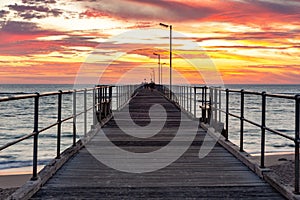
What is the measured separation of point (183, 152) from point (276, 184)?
3.52m

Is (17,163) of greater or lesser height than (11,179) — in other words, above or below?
below

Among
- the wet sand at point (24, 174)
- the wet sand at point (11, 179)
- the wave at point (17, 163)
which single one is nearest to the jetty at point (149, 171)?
the wet sand at point (11, 179)

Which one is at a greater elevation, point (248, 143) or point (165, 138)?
point (165, 138)

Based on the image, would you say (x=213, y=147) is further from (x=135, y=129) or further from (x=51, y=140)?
(x=51, y=140)

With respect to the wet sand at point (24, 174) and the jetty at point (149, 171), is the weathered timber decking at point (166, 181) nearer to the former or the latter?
the jetty at point (149, 171)

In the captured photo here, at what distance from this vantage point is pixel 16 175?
2027 centimetres

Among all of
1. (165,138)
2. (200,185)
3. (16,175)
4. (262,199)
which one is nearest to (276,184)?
(262,199)

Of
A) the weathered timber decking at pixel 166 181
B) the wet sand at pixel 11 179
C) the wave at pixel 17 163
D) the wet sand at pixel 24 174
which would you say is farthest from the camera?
the wave at pixel 17 163

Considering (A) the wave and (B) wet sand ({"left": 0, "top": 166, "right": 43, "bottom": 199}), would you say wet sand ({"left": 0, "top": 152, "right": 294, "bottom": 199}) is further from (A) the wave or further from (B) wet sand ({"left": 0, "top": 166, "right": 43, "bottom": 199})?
(A) the wave

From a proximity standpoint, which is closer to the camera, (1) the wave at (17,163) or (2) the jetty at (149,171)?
(2) the jetty at (149,171)

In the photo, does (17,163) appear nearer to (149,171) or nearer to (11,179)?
(11,179)

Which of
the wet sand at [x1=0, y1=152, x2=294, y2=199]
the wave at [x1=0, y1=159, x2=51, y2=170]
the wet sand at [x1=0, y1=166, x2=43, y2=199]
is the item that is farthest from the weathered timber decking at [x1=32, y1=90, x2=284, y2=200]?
the wave at [x1=0, y1=159, x2=51, y2=170]

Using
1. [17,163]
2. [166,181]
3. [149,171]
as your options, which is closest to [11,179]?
[17,163]

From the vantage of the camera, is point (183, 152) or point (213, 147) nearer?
point (183, 152)
